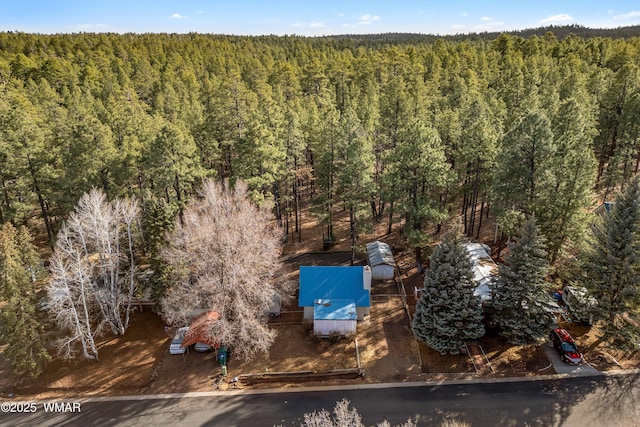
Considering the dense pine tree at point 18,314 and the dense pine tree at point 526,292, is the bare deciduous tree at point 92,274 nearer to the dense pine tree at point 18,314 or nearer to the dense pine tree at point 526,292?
the dense pine tree at point 18,314

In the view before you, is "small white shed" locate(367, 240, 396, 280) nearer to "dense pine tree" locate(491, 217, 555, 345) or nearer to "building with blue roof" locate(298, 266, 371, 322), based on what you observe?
"building with blue roof" locate(298, 266, 371, 322)

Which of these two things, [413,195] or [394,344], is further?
[413,195]

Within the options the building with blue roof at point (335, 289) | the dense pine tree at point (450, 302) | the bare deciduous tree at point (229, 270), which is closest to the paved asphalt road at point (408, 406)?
the dense pine tree at point (450, 302)

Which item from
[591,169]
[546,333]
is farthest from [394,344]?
[591,169]

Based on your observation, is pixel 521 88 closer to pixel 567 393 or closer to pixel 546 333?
pixel 546 333

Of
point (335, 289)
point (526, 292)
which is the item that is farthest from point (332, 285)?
point (526, 292)

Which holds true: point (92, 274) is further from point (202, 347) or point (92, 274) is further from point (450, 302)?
point (450, 302)
